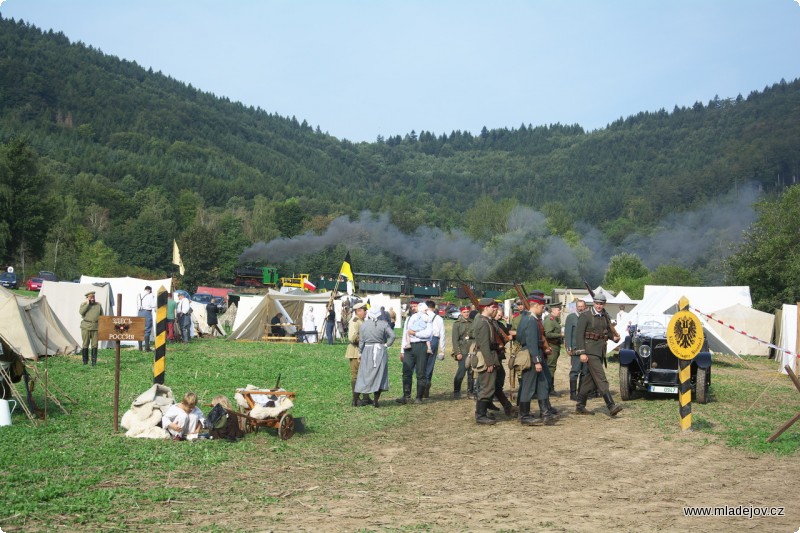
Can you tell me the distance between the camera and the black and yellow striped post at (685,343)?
39.0 feet

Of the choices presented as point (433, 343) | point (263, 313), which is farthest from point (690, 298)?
point (433, 343)

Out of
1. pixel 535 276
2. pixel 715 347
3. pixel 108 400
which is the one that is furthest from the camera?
pixel 535 276

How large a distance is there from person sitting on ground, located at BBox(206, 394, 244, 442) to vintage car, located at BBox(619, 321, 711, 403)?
7.79 metres

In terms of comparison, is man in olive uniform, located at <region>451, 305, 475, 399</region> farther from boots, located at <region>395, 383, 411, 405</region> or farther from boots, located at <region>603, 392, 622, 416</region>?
boots, located at <region>603, 392, 622, 416</region>

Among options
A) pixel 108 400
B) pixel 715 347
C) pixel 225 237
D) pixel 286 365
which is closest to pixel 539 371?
pixel 108 400

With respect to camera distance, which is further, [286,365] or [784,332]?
[784,332]

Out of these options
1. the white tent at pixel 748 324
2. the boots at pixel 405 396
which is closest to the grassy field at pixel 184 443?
the boots at pixel 405 396

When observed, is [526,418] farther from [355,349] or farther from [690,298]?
[690,298]

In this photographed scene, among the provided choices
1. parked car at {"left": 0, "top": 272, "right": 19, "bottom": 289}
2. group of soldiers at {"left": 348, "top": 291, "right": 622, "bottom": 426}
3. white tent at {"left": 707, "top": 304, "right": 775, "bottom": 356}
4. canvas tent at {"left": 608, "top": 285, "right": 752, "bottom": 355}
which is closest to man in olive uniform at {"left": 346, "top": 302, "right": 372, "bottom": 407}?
group of soldiers at {"left": 348, "top": 291, "right": 622, "bottom": 426}

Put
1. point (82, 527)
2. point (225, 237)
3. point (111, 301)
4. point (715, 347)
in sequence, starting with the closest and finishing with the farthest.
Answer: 1. point (82, 527)
2. point (715, 347)
3. point (111, 301)
4. point (225, 237)

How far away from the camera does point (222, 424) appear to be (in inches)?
415

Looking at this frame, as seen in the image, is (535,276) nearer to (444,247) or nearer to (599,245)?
(444,247)

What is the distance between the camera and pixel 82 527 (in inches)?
253

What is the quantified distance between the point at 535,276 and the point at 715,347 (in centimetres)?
5527
